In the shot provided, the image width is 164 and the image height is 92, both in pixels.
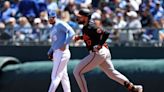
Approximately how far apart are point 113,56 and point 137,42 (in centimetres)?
80

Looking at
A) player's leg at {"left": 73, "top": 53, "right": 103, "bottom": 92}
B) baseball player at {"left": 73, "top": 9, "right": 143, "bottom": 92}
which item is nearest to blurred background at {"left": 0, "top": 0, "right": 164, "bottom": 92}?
baseball player at {"left": 73, "top": 9, "right": 143, "bottom": 92}

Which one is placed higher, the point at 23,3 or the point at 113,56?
the point at 23,3

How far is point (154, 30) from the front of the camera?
41.9 ft

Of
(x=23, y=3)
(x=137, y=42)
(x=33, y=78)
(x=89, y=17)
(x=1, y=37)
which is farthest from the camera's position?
(x=23, y=3)

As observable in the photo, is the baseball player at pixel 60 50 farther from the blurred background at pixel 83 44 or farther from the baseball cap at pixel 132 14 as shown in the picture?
the baseball cap at pixel 132 14

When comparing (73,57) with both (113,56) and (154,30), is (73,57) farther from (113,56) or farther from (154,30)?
(154,30)

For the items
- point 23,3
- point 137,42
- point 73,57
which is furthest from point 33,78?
point 23,3

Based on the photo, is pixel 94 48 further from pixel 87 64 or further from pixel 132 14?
pixel 132 14

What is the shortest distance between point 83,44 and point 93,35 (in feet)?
15.0

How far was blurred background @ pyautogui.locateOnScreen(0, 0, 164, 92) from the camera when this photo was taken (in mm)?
11641

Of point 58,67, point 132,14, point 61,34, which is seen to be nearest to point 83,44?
point 132,14

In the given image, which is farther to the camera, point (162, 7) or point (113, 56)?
point (162, 7)

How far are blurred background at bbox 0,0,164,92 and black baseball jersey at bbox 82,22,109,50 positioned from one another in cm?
176

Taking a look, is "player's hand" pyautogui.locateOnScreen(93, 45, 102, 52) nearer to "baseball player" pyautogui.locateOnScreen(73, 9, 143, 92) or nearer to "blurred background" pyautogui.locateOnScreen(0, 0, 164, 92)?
"baseball player" pyautogui.locateOnScreen(73, 9, 143, 92)
